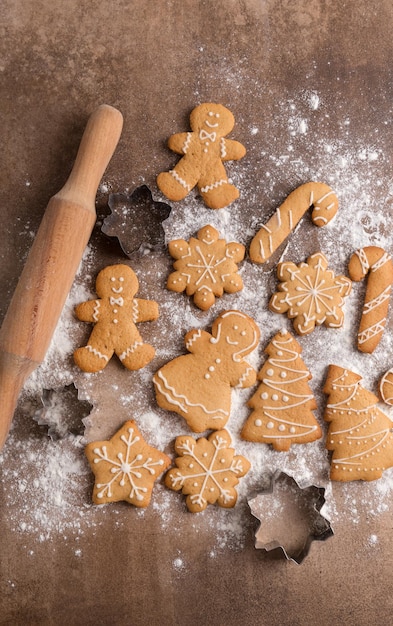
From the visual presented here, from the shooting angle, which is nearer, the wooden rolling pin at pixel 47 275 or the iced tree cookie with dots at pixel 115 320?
the wooden rolling pin at pixel 47 275

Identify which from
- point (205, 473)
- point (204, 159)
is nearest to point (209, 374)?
point (205, 473)

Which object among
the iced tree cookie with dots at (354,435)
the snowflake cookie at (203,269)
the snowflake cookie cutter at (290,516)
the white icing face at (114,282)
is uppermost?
the snowflake cookie at (203,269)

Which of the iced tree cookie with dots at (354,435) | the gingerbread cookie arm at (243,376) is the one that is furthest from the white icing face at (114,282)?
the iced tree cookie with dots at (354,435)

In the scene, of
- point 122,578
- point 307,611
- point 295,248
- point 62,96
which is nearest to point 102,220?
point 62,96

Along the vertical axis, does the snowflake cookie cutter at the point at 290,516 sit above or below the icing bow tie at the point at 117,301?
below

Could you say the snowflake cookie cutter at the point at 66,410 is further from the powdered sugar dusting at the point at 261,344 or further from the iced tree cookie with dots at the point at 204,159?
the iced tree cookie with dots at the point at 204,159

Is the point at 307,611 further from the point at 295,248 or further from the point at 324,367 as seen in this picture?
the point at 295,248

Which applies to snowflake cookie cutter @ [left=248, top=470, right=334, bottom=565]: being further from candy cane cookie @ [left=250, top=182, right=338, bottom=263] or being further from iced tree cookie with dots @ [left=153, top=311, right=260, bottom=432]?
candy cane cookie @ [left=250, top=182, right=338, bottom=263]

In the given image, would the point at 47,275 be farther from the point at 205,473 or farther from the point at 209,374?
the point at 205,473
